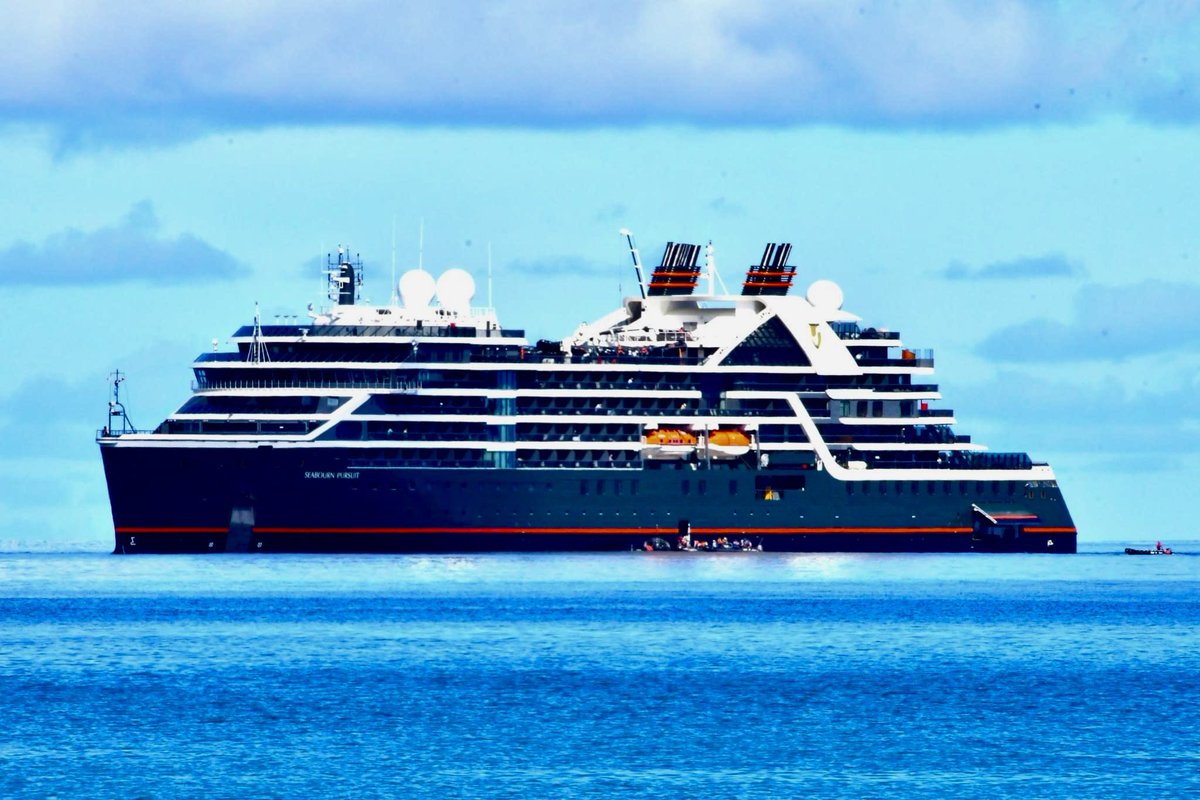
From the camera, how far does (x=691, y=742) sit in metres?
55.4

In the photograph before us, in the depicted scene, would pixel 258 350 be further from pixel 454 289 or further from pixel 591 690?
pixel 591 690

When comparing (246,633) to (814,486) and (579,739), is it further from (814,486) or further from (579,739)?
(814,486)

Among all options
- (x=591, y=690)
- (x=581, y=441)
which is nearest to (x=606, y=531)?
(x=581, y=441)

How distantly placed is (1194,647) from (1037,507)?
52211 millimetres

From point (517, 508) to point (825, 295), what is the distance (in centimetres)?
2301

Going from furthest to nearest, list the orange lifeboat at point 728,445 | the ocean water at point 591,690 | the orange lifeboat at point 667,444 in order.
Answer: the orange lifeboat at point 728,445
the orange lifeboat at point 667,444
the ocean water at point 591,690

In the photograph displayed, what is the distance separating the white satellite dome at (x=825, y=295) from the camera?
13162 centimetres

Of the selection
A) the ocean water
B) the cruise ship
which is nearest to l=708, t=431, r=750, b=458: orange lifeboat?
the cruise ship

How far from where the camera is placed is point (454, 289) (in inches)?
4867

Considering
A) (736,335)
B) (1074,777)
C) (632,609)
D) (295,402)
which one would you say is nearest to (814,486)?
(736,335)

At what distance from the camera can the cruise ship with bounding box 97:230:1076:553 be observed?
115 meters

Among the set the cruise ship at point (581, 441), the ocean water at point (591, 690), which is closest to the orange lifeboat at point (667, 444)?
the cruise ship at point (581, 441)

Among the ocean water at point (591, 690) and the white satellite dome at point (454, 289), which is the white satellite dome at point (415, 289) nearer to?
the white satellite dome at point (454, 289)

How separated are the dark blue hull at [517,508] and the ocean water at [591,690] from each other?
8529 mm
